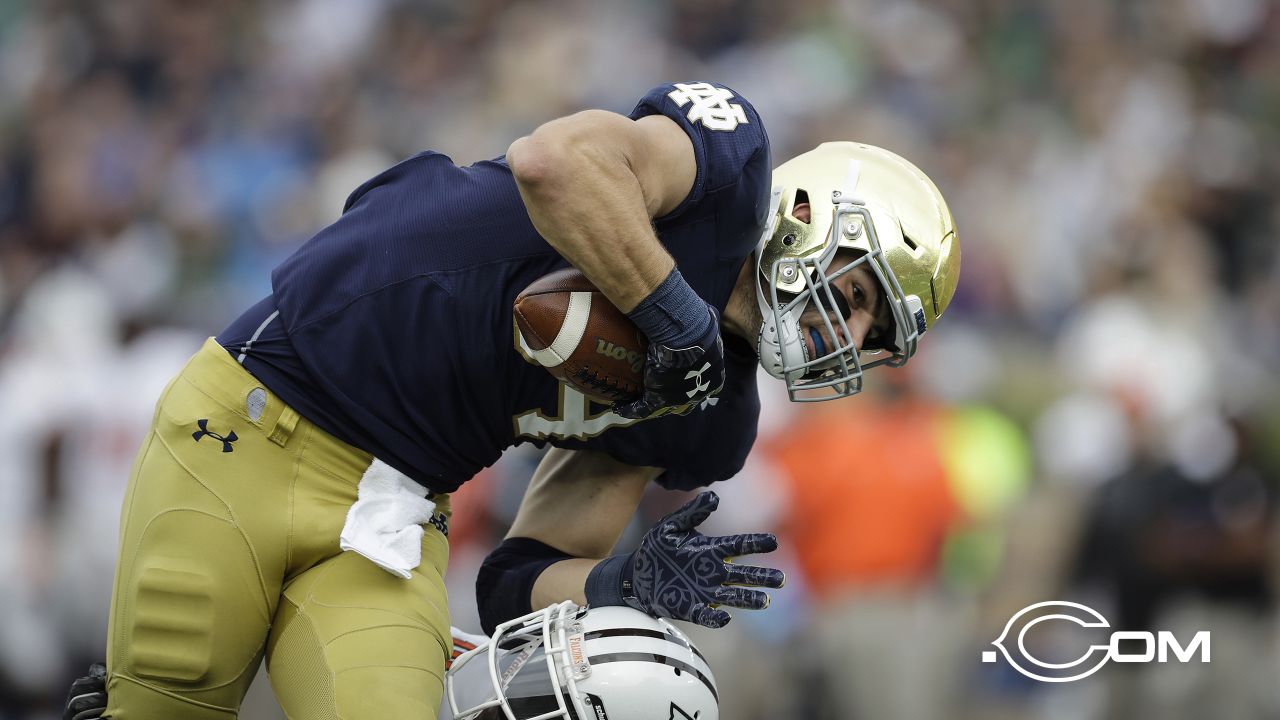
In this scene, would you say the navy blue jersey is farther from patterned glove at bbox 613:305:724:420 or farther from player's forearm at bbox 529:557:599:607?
player's forearm at bbox 529:557:599:607

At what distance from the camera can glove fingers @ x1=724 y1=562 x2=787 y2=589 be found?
2719 mm

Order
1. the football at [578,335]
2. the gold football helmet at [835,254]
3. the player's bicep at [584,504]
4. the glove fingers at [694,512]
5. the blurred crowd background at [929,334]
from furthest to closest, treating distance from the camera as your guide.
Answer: the blurred crowd background at [929,334]
the player's bicep at [584,504]
the gold football helmet at [835,254]
the glove fingers at [694,512]
the football at [578,335]

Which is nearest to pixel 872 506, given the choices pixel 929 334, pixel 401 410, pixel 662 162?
pixel 929 334

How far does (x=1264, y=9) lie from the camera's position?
336 inches

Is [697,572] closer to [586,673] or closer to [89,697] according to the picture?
[586,673]

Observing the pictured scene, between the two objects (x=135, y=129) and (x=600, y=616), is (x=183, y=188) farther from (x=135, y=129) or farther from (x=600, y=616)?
(x=600, y=616)

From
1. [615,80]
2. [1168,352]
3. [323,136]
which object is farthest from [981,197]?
[323,136]

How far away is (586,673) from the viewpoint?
2730 millimetres

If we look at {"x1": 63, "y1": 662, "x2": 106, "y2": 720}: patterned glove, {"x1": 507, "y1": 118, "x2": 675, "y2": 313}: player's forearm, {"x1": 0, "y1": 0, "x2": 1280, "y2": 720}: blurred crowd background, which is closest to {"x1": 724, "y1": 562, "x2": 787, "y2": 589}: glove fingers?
{"x1": 507, "y1": 118, "x2": 675, "y2": 313}: player's forearm

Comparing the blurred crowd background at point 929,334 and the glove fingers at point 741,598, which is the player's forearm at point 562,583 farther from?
the blurred crowd background at point 929,334

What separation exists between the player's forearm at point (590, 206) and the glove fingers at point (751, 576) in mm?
554

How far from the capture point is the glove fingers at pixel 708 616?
107 inches

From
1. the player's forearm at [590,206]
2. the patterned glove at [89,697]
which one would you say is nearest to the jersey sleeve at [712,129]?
the player's forearm at [590,206]

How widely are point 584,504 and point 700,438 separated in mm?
317
